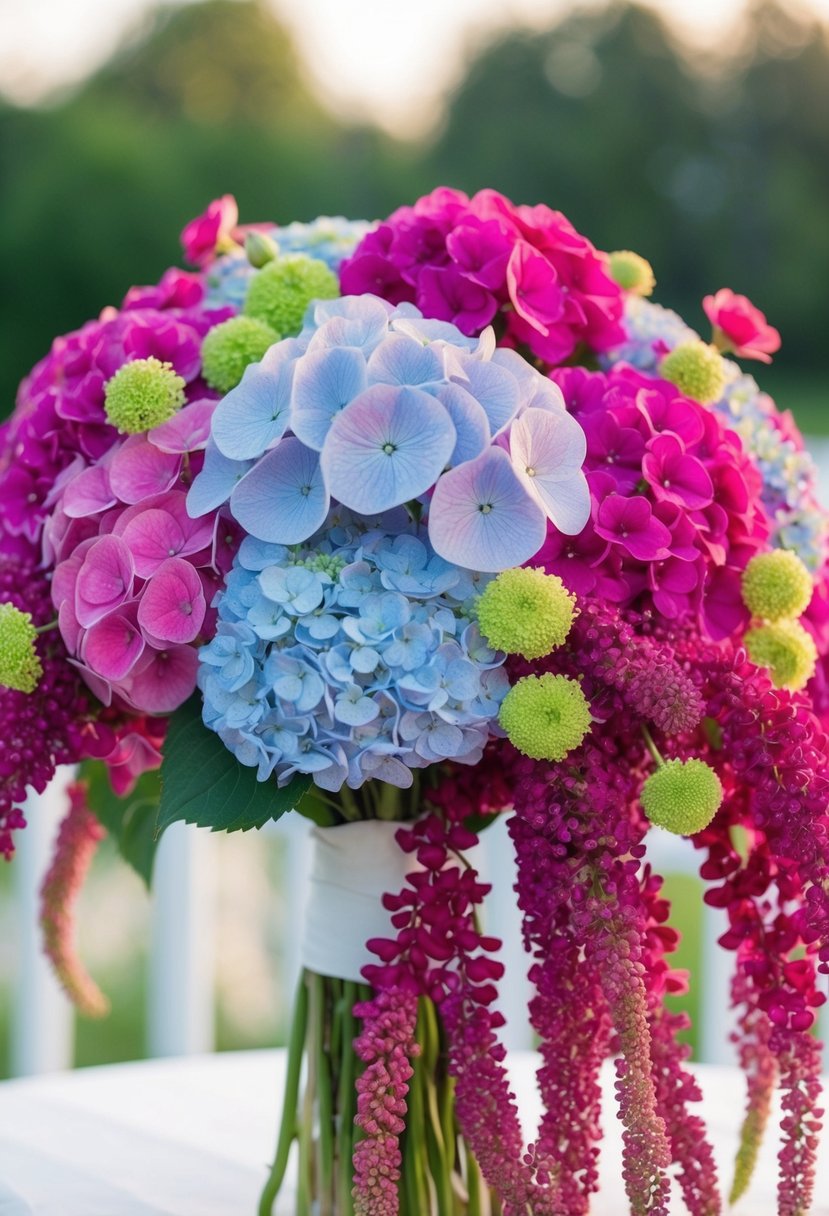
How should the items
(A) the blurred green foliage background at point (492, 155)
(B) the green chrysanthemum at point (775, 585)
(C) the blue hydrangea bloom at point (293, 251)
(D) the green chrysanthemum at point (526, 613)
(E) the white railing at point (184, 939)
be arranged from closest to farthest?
(D) the green chrysanthemum at point (526, 613) → (B) the green chrysanthemum at point (775, 585) → (C) the blue hydrangea bloom at point (293, 251) → (E) the white railing at point (184, 939) → (A) the blurred green foliage background at point (492, 155)

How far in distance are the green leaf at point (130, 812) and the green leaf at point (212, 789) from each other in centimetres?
21

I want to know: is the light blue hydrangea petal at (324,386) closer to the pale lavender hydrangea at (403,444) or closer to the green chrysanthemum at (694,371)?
the pale lavender hydrangea at (403,444)

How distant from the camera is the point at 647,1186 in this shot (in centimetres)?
62

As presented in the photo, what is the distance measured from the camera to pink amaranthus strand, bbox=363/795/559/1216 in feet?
2.21

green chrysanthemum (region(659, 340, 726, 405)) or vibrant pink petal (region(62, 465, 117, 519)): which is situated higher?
green chrysanthemum (region(659, 340, 726, 405))

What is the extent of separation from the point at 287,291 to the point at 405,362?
148mm

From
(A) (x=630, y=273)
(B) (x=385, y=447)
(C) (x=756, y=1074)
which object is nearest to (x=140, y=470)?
(B) (x=385, y=447)

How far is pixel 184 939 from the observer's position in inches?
70.0

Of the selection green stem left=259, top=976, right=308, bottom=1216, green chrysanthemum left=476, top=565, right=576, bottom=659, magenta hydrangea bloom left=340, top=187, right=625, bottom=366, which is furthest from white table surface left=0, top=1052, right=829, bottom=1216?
magenta hydrangea bloom left=340, top=187, right=625, bottom=366

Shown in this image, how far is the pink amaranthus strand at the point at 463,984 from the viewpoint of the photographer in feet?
2.21

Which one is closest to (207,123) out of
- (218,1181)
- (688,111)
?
(688,111)

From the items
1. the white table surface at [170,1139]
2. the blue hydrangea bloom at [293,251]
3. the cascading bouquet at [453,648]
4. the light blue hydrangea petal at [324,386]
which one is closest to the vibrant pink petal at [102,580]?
the cascading bouquet at [453,648]

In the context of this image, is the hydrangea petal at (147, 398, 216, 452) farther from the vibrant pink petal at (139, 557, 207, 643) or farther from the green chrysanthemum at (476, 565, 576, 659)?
the green chrysanthemum at (476, 565, 576, 659)

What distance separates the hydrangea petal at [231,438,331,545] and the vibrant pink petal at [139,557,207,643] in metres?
0.04
